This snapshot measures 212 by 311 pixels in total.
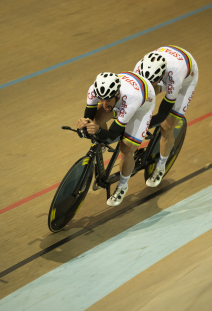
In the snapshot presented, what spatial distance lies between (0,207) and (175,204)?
1.57 metres

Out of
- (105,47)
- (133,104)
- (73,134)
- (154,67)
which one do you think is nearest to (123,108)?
(133,104)

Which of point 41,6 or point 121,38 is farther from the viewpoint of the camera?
point 41,6

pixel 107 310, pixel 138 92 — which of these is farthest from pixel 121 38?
pixel 107 310

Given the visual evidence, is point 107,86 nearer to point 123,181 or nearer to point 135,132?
point 135,132

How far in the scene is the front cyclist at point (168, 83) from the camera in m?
2.94

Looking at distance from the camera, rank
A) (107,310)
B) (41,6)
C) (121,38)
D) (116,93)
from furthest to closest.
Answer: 1. (41,6)
2. (121,38)
3. (116,93)
4. (107,310)

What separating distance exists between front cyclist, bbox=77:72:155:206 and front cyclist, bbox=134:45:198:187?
0.12 metres

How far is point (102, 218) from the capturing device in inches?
131

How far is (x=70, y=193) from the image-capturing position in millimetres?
2977

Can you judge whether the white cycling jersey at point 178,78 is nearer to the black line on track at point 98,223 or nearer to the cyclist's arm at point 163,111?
the cyclist's arm at point 163,111

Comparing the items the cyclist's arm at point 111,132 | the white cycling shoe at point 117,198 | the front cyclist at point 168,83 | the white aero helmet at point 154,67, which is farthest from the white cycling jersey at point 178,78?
the white cycling shoe at point 117,198

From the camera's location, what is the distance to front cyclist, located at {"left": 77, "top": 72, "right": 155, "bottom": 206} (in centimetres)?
263

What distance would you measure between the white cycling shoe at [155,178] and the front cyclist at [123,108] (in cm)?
41

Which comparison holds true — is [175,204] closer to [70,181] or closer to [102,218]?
[102,218]
